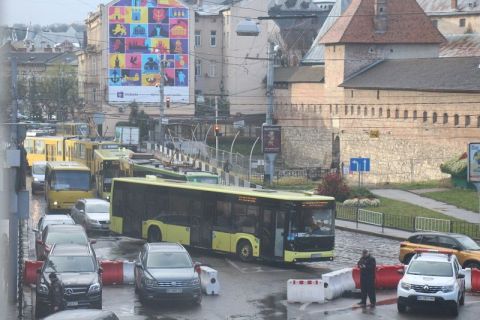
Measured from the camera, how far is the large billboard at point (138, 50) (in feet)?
316

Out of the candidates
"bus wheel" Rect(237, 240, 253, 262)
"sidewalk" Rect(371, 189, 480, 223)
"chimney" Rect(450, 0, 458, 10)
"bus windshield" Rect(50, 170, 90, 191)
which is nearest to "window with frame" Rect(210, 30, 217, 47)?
"chimney" Rect(450, 0, 458, 10)

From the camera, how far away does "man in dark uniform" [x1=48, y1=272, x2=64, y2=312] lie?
70.4ft

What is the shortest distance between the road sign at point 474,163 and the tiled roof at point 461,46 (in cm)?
6177

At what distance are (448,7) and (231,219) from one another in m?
90.6

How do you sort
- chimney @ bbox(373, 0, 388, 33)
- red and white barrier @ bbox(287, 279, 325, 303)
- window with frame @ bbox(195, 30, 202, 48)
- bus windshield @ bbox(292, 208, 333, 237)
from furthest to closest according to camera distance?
window with frame @ bbox(195, 30, 202, 48)
chimney @ bbox(373, 0, 388, 33)
bus windshield @ bbox(292, 208, 333, 237)
red and white barrier @ bbox(287, 279, 325, 303)

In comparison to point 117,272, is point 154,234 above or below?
above

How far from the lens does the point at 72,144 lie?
60.8 metres

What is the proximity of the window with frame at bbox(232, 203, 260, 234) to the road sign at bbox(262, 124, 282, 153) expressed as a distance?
22592mm

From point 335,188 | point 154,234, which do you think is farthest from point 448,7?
point 154,234

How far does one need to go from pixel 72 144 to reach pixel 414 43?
35.1m

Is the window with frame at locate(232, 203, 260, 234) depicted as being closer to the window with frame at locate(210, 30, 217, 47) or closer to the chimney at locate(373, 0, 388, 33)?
the chimney at locate(373, 0, 388, 33)

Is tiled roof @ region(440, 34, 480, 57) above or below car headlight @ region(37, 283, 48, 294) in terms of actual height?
above

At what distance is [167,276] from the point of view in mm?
23234

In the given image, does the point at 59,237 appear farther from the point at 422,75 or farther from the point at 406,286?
the point at 422,75
